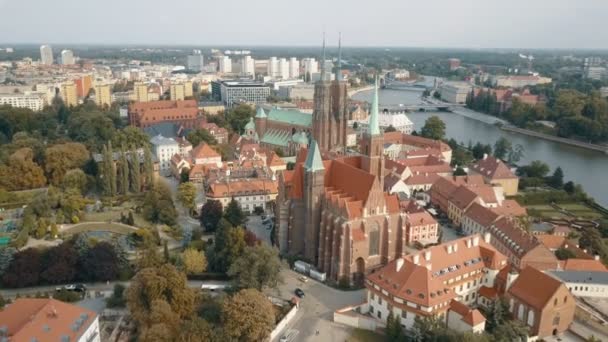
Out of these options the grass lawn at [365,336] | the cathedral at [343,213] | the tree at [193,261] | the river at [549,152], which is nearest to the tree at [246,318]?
the grass lawn at [365,336]

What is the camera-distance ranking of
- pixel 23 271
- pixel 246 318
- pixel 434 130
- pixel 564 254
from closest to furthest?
pixel 246 318, pixel 23 271, pixel 564 254, pixel 434 130

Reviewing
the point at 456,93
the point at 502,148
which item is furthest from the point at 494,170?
the point at 456,93

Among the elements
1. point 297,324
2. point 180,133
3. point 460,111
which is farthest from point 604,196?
point 460,111

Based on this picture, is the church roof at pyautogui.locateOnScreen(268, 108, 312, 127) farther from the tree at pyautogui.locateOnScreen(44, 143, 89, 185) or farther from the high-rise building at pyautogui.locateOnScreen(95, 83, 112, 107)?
the high-rise building at pyautogui.locateOnScreen(95, 83, 112, 107)

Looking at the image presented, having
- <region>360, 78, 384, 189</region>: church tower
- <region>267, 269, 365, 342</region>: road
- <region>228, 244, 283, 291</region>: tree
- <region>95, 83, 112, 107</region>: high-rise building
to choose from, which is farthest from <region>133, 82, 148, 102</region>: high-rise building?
<region>228, 244, 283, 291</region>: tree

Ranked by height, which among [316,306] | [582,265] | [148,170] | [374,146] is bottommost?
[316,306]

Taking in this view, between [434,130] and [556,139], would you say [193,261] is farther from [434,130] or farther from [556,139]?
[556,139]

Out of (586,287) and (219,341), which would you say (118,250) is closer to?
(219,341)

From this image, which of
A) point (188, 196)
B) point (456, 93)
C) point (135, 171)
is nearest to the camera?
point (188, 196)
